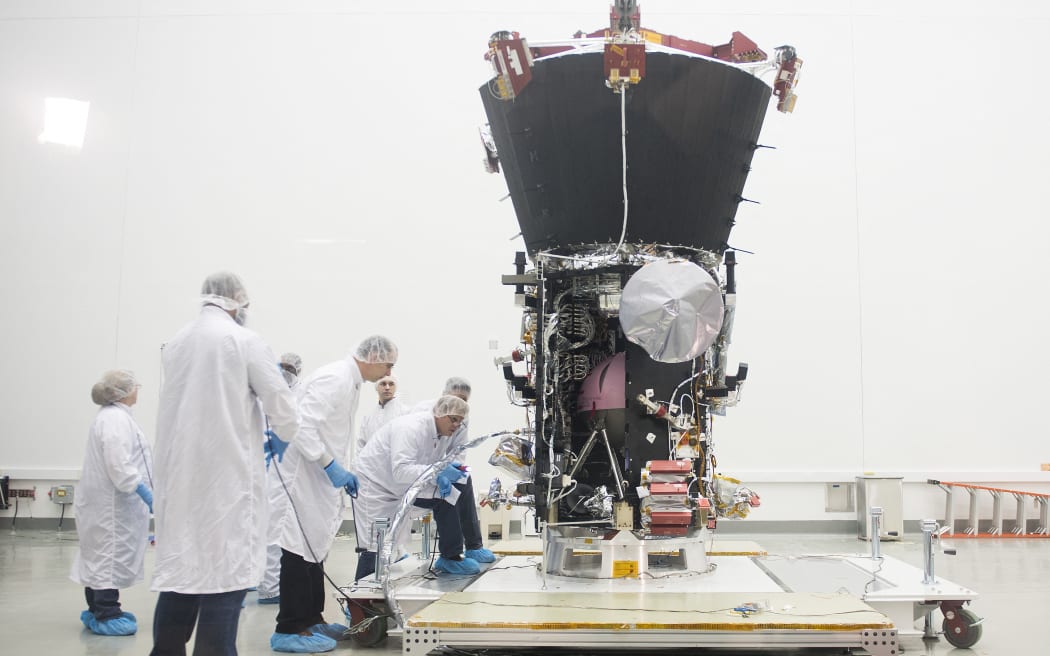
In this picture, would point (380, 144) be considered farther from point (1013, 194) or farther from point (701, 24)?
point (1013, 194)

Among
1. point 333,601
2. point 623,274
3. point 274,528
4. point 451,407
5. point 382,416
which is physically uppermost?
point 623,274

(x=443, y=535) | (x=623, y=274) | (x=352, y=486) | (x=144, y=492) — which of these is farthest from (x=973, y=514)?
(x=144, y=492)

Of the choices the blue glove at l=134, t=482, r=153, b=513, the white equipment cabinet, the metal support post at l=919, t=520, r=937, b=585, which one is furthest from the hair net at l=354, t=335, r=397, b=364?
the white equipment cabinet

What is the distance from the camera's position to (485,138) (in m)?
5.76

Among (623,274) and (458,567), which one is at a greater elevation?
(623,274)

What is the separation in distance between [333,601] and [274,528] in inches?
24.2

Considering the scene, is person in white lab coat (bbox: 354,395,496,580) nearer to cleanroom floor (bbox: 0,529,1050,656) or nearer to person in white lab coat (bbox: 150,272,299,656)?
cleanroom floor (bbox: 0,529,1050,656)

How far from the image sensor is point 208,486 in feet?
10.7

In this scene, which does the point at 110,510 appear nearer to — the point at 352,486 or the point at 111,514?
the point at 111,514

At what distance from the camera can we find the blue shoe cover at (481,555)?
585 centimetres

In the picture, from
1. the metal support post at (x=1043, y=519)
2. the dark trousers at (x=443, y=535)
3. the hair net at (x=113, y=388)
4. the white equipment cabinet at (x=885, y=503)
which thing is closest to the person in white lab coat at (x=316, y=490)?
the dark trousers at (x=443, y=535)

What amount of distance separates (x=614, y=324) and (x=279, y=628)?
93.3 inches

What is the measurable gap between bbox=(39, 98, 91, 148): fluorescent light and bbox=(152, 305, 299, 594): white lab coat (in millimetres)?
8199

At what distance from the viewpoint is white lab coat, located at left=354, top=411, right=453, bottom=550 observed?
516 cm
